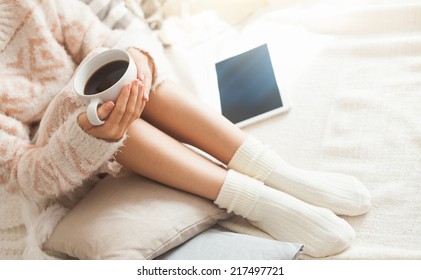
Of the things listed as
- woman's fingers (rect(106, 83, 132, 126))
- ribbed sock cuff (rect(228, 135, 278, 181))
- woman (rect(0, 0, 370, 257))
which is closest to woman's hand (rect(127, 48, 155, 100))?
woman (rect(0, 0, 370, 257))

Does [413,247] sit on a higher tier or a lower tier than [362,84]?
lower

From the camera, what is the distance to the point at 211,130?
0.93 metres

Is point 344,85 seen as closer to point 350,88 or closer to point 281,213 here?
point 350,88

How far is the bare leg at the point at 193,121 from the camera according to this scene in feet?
3.06

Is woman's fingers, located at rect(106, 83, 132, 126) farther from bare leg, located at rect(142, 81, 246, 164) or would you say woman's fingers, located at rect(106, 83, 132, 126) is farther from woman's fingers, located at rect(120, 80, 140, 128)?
bare leg, located at rect(142, 81, 246, 164)

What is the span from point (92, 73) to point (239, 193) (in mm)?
358

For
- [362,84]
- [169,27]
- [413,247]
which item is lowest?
[413,247]

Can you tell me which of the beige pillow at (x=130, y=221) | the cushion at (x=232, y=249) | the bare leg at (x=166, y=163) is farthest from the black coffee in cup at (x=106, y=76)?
the cushion at (x=232, y=249)

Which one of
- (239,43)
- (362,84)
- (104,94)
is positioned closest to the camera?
(104,94)

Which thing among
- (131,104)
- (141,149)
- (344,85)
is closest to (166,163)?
(141,149)

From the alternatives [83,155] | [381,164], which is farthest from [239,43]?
[83,155]

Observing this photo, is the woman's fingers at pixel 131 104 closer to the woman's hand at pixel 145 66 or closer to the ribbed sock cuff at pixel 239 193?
the woman's hand at pixel 145 66

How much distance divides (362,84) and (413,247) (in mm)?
436
